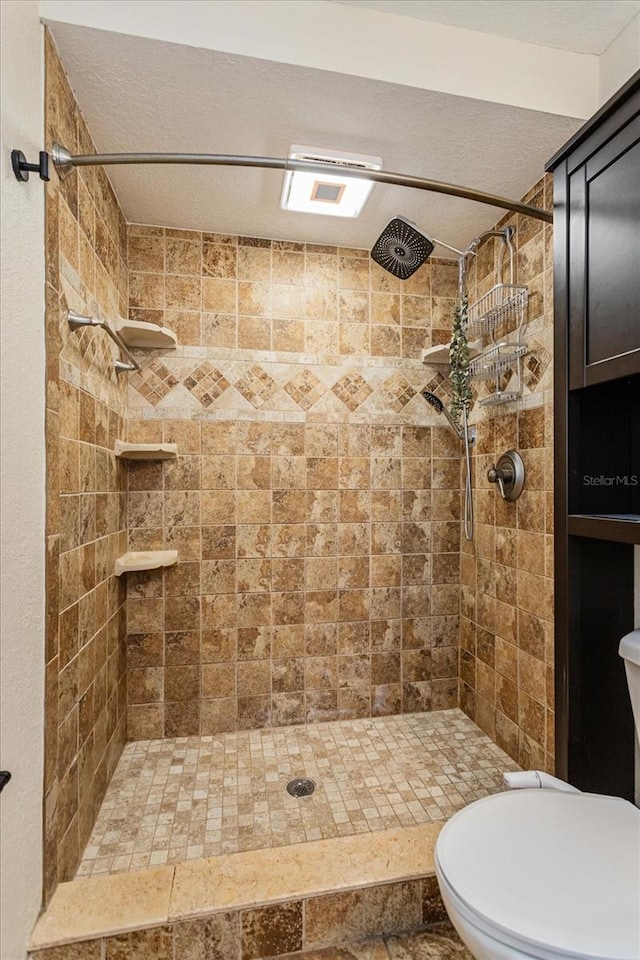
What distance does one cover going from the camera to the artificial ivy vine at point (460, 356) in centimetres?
204

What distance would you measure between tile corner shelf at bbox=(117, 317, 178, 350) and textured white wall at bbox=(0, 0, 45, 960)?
2.37 ft

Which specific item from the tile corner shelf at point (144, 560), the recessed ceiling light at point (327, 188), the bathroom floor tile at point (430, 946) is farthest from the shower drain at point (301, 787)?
the recessed ceiling light at point (327, 188)

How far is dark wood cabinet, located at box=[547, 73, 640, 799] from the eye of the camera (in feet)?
4.21

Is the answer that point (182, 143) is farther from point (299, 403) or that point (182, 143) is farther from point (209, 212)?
point (299, 403)

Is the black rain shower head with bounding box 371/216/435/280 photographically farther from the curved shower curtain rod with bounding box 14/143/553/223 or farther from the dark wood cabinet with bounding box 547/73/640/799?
the dark wood cabinet with bounding box 547/73/640/799

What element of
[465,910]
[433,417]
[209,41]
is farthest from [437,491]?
[209,41]

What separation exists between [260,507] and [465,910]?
1.63 m

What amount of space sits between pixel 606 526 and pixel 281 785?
1504 millimetres

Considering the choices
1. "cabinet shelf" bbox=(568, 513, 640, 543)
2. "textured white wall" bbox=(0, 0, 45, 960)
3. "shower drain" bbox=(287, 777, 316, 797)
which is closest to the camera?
"textured white wall" bbox=(0, 0, 45, 960)

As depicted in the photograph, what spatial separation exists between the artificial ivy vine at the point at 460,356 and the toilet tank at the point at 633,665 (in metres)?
1.18

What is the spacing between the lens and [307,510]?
2.31 meters

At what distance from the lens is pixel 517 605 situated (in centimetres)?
193

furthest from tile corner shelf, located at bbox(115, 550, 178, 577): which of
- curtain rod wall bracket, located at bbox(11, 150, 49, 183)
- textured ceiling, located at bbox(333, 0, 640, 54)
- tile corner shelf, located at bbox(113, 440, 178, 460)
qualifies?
textured ceiling, located at bbox(333, 0, 640, 54)

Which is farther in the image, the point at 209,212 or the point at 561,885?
the point at 209,212
